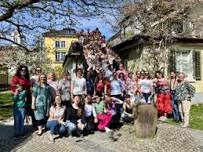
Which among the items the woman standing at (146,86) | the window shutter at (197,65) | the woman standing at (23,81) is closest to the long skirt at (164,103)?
the woman standing at (146,86)

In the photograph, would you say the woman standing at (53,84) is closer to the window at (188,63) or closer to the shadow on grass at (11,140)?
the shadow on grass at (11,140)

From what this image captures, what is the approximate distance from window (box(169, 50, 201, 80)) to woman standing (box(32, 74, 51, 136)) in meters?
12.6

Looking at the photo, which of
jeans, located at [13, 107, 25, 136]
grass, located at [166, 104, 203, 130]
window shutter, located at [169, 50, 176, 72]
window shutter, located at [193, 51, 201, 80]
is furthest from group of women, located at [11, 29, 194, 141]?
window shutter, located at [193, 51, 201, 80]

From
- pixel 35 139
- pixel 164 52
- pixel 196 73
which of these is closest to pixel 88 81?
pixel 35 139

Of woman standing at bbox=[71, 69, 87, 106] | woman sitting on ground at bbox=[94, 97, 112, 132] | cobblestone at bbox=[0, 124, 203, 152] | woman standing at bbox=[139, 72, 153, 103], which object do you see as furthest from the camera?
woman standing at bbox=[139, 72, 153, 103]

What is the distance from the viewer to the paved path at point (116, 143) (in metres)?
12.7

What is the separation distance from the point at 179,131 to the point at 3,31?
37.2 feet

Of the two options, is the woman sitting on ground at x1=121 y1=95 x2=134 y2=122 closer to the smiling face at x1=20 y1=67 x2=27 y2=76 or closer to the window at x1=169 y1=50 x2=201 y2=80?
the smiling face at x1=20 y1=67 x2=27 y2=76

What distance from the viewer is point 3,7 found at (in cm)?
2003

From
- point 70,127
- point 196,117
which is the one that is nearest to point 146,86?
point 196,117

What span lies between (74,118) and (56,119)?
65cm

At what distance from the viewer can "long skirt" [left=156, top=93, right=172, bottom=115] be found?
1741cm

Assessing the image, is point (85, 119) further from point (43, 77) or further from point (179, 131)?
point (179, 131)

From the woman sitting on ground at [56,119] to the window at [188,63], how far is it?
12.6 metres
